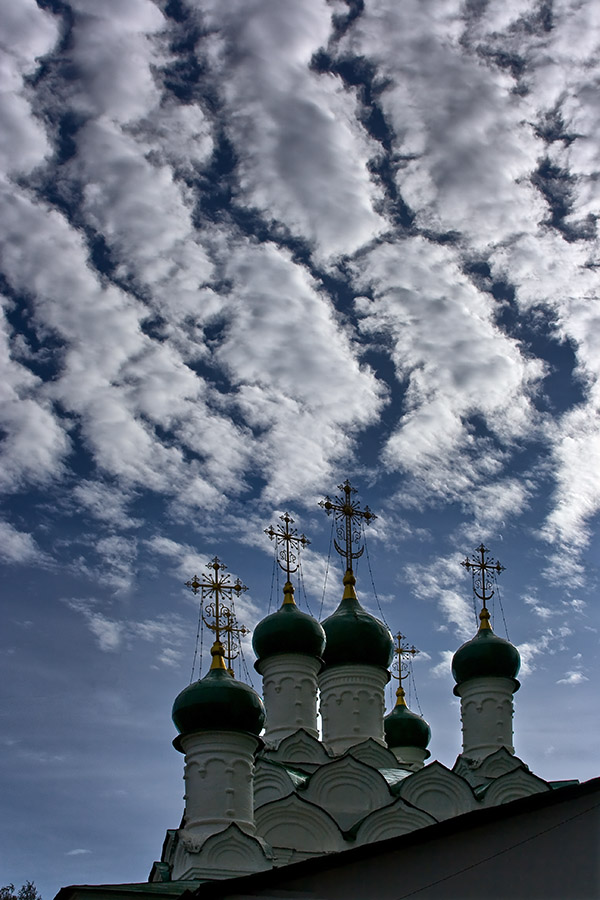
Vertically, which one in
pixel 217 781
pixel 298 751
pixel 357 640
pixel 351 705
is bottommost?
pixel 217 781

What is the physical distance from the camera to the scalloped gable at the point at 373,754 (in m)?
16.4

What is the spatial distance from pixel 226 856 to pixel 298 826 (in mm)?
1670

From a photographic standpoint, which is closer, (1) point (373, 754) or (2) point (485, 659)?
(1) point (373, 754)

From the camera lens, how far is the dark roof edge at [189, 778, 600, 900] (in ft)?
21.1

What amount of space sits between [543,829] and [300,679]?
11.2 meters

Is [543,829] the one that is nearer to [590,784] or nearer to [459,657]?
[590,784]

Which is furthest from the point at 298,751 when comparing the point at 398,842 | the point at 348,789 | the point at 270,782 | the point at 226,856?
the point at 398,842

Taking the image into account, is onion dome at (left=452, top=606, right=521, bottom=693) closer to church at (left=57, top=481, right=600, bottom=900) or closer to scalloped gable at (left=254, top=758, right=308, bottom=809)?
church at (left=57, top=481, right=600, bottom=900)

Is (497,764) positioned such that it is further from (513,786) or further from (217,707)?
(217,707)

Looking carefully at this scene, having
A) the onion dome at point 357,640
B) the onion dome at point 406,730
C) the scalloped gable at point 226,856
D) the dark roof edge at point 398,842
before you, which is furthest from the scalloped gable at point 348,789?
the dark roof edge at point 398,842

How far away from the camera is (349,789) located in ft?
49.7

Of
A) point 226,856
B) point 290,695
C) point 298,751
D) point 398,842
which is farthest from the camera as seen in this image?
point 290,695

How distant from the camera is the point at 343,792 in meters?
15.1

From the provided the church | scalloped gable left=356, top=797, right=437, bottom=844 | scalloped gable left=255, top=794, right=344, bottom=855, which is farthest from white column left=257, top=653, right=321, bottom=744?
scalloped gable left=356, top=797, right=437, bottom=844
